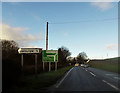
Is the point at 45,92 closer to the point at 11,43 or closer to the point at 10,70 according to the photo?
the point at 10,70

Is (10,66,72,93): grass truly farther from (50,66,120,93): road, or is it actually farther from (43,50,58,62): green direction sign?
(43,50,58,62): green direction sign

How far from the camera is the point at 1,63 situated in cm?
1045

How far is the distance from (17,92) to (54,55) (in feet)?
66.3

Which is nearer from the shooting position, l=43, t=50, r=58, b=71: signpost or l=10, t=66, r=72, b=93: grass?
l=10, t=66, r=72, b=93: grass

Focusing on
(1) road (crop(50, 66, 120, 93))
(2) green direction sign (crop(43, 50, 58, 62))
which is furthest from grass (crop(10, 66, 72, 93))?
(2) green direction sign (crop(43, 50, 58, 62))

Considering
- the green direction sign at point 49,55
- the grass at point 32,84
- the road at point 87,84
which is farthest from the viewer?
the green direction sign at point 49,55

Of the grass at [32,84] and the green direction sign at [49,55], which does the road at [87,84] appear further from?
the green direction sign at [49,55]

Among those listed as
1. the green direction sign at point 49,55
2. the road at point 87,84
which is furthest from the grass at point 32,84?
the green direction sign at point 49,55

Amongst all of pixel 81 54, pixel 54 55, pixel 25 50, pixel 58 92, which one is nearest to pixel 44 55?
pixel 54 55

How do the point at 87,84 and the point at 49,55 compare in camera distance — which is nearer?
the point at 87,84

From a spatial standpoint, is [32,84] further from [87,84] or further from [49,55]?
[49,55]

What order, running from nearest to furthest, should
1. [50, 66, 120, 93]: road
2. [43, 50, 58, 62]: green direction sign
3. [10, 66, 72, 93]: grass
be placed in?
[10, 66, 72, 93]: grass, [50, 66, 120, 93]: road, [43, 50, 58, 62]: green direction sign

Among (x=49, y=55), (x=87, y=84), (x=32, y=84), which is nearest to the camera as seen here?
(x=32, y=84)

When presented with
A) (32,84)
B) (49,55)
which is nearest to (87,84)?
(32,84)
